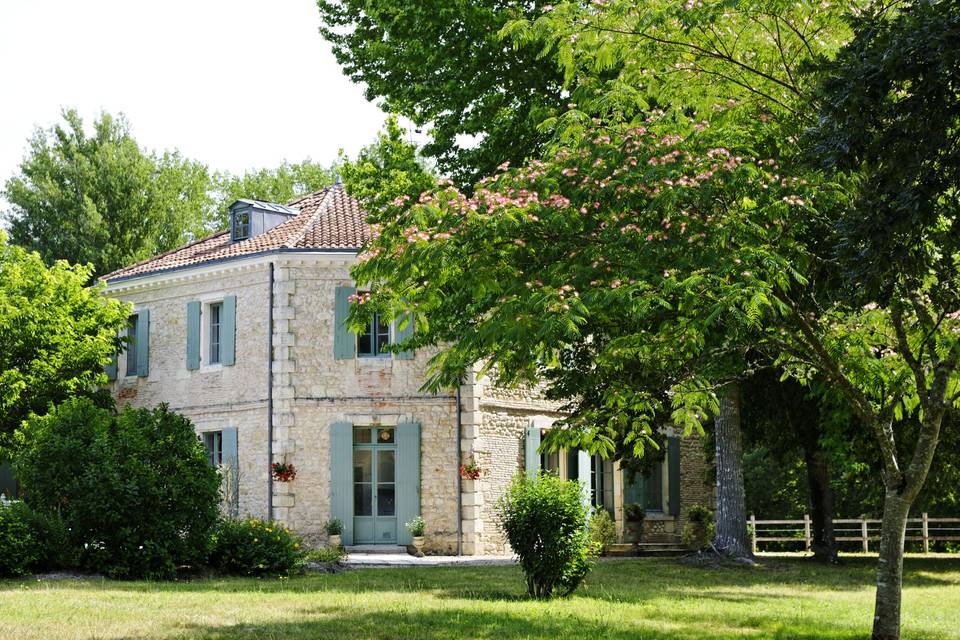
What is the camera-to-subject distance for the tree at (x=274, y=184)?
42656mm

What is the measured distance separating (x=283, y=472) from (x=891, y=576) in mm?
14704

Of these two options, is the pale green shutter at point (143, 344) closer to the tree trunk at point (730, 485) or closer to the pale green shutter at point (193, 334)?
the pale green shutter at point (193, 334)

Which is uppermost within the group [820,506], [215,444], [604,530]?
[215,444]

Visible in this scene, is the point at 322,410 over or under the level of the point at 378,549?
over

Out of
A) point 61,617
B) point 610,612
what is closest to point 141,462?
point 61,617

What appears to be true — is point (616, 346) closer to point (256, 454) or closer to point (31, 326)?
point (256, 454)

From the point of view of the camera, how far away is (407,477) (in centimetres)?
2327

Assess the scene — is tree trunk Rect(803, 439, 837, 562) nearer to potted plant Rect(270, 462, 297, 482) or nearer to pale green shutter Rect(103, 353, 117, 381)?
potted plant Rect(270, 462, 297, 482)

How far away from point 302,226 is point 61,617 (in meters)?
14.8

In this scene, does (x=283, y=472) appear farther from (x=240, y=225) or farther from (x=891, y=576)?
(x=891, y=576)

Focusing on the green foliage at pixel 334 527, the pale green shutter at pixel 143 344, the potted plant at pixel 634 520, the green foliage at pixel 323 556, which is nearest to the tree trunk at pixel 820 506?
the potted plant at pixel 634 520

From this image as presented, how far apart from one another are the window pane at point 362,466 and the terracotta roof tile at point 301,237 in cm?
429

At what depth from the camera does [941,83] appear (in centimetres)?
742

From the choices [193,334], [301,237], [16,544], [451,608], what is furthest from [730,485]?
[16,544]
